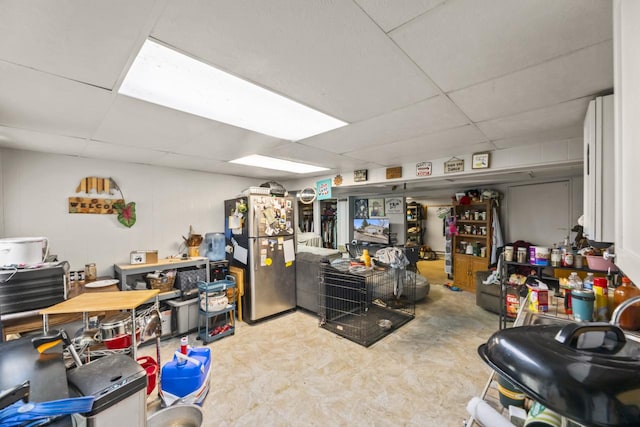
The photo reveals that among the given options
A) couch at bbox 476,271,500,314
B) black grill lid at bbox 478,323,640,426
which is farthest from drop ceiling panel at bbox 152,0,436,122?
couch at bbox 476,271,500,314

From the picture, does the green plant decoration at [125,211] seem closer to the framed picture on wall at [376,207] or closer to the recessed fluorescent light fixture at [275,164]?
the recessed fluorescent light fixture at [275,164]

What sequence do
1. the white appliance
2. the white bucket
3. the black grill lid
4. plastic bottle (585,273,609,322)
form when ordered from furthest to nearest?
the white bucket → plastic bottle (585,273,609,322) → the white appliance → the black grill lid

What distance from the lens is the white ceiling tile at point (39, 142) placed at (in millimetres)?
2073

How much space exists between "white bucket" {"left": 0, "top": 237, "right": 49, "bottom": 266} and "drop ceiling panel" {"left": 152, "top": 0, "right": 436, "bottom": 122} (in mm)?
2301

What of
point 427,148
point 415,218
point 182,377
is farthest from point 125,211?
point 415,218

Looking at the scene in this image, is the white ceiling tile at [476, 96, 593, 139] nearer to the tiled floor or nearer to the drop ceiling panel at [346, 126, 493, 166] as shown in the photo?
the drop ceiling panel at [346, 126, 493, 166]

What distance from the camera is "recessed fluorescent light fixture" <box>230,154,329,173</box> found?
126 inches

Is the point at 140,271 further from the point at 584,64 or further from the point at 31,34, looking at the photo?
the point at 584,64

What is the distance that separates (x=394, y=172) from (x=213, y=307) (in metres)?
2.99

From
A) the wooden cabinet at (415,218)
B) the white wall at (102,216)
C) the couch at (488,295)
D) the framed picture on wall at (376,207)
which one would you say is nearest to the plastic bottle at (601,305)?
the couch at (488,295)

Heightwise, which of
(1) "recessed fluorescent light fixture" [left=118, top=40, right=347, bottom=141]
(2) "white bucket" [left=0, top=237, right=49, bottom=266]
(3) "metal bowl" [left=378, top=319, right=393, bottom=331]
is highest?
(1) "recessed fluorescent light fixture" [left=118, top=40, right=347, bottom=141]

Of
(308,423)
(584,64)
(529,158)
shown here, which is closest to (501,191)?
A: (529,158)

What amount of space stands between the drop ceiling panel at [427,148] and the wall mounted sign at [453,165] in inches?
4.6

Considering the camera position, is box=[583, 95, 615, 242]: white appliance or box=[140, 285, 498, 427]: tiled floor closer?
box=[583, 95, 615, 242]: white appliance
